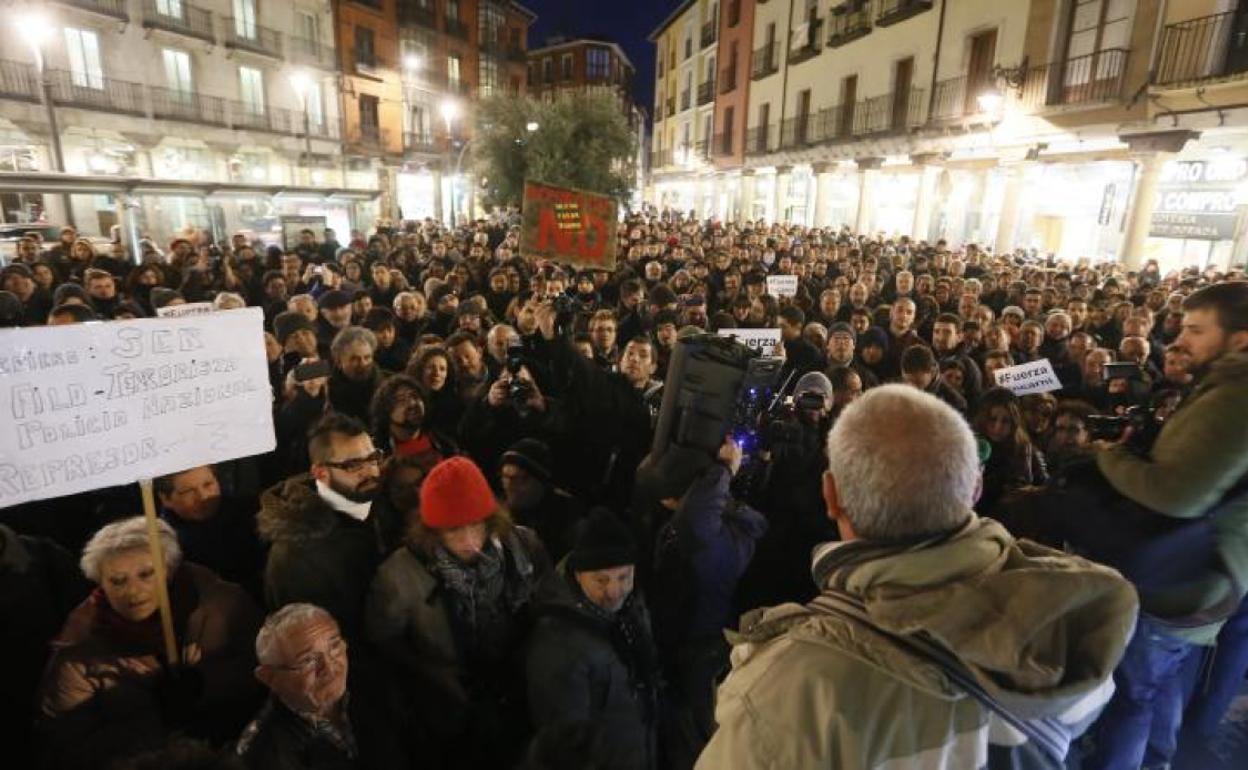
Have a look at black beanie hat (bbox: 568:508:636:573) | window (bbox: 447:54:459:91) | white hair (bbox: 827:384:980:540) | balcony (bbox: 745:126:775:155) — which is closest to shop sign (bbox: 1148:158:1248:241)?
black beanie hat (bbox: 568:508:636:573)

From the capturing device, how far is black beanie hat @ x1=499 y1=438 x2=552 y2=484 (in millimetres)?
3396

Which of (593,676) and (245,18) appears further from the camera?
(245,18)

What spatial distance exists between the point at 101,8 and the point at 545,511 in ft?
88.7

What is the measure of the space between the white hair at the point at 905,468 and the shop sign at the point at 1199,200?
1468 cm

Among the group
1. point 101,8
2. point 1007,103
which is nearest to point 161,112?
point 101,8

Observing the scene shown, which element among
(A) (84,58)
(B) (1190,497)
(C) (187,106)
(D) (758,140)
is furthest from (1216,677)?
(C) (187,106)

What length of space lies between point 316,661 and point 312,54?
35.1m

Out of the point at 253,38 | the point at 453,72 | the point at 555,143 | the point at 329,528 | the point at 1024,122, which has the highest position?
the point at 453,72

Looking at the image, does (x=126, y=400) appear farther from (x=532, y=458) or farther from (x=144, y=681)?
(x=532, y=458)

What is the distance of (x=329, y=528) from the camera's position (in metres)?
2.54

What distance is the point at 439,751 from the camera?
236cm

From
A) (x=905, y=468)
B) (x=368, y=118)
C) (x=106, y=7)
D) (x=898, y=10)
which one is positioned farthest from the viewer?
(x=368, y=118)

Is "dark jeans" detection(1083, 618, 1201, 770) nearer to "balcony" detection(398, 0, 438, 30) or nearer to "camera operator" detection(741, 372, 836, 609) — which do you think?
"camera operator" detection(741, 372, 836, 609)

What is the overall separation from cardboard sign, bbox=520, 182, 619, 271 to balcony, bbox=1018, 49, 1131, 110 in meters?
11.2
